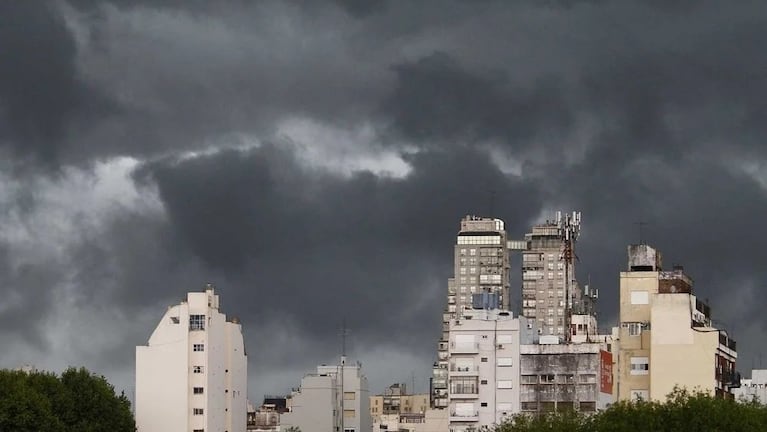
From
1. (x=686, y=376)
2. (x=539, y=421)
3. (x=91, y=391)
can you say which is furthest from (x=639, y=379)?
(x=91, y=391)

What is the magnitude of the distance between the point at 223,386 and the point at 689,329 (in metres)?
44.7

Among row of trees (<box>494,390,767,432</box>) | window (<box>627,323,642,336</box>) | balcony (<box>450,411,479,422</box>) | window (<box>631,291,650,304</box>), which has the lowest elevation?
row of trees (<box>494,390,767,432</box>)

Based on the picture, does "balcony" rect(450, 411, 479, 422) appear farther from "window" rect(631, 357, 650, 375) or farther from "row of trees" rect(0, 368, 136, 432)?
"row of trees" rect(0, 368, 136, 432)

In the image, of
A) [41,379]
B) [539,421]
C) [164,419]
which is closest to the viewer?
[539,421]

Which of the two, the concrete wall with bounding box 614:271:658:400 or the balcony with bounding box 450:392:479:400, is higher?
the concrete wall with bounding box 614:271:658:400

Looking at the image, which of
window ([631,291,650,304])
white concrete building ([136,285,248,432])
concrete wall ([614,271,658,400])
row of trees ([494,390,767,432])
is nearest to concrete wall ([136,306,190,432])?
white concrete building ([136,285,248,432])

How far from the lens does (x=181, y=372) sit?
190 meters

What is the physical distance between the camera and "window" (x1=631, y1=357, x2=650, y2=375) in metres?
190

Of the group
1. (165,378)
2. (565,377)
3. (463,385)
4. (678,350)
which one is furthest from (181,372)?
(678,350)

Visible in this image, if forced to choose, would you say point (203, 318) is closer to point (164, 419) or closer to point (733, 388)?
point (164, 419)

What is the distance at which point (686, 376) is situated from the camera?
185000 millimetres

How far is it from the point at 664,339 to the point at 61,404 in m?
54.4

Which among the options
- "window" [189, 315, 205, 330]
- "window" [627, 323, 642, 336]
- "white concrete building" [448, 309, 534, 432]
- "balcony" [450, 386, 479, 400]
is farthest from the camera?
"balcony" [450, 386, 479, 400]

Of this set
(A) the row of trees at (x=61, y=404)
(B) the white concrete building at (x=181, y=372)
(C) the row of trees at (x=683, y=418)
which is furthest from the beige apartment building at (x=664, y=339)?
(A) the row of trees at (x=61, y=404)
